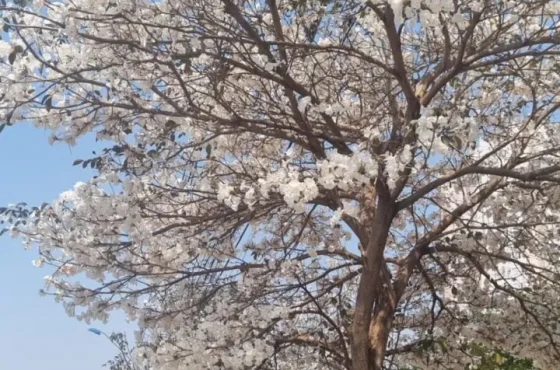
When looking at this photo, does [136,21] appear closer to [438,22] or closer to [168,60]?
[168,60]

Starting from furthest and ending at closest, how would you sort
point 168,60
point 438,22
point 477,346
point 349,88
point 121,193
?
point 477,346 → point 349,88 → point 121,193 → point 168,60 → point 438,22

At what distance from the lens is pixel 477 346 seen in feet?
25.3

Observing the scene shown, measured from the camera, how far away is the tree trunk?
560 cm

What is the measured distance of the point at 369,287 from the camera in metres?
5.73

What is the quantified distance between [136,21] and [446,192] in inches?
140

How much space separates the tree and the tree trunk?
0.05ft

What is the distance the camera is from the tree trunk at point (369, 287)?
5602 millimetres

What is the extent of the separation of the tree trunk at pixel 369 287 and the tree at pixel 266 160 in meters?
0.01

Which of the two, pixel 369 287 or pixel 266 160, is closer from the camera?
pixel 369 287

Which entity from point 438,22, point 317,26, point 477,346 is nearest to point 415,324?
point 477,346

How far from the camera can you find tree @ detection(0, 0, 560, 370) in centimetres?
526

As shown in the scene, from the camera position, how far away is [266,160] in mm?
6922

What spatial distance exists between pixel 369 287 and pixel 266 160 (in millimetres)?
1715

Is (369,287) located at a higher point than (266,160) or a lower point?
lower
